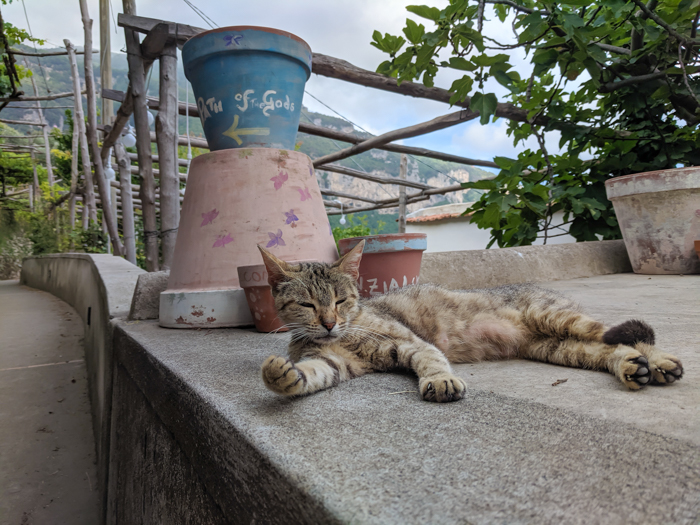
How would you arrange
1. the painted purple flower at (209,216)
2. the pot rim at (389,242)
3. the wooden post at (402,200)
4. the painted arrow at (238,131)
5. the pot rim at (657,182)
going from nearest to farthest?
the pot rim at (389,242), the painted purple flower at (209,216), the painted arrow at (238,131), the pot rim at (657,182), the wooden post at (402,200)

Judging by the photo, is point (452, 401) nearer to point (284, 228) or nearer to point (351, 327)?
point (351, 327)

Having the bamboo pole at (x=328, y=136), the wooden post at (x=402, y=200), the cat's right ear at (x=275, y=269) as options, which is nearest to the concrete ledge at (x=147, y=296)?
the cat's right ear at (x=275, y=269)

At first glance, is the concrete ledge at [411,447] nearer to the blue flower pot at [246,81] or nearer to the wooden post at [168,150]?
the blue flower pot at [246,81]

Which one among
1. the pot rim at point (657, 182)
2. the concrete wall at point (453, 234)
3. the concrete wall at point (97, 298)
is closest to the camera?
the concrete wall at point (97, 298)

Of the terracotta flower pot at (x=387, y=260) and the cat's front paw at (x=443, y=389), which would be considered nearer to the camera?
the cat's front paw at (x=443, y=389)

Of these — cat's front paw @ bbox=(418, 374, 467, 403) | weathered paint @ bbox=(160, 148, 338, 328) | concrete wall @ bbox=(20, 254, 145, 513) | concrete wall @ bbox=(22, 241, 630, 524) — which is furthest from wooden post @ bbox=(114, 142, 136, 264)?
cat's front paw @ bbox=(418, 374, 467, 403)

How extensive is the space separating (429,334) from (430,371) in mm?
649

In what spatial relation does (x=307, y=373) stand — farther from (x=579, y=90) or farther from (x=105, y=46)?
(x=105, y=46)

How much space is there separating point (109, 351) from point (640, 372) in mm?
2934

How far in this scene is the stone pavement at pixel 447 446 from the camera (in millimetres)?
627

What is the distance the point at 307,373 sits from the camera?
1239 millimetres

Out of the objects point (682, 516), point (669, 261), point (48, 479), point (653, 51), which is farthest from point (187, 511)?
point (653, 51)

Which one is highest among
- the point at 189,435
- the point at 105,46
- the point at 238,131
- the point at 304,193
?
the point at 105,46

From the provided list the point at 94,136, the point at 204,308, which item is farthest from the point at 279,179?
the point at 94,136
